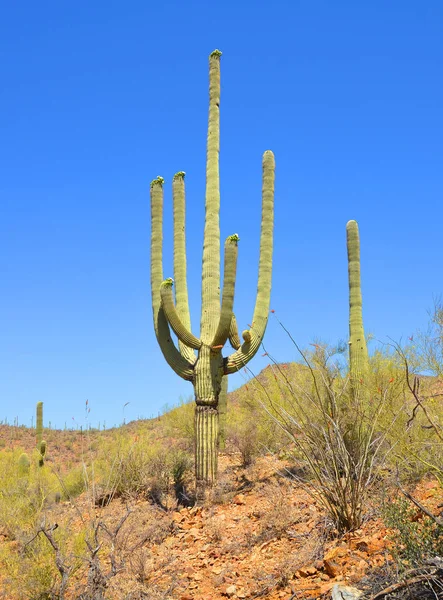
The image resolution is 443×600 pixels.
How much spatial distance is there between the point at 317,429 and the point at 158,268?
251 inches

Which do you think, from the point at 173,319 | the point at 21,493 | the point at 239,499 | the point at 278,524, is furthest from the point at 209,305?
the point at 21,493

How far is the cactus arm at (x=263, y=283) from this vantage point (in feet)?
41.3

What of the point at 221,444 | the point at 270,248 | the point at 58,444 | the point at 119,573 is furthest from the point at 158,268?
the point at 58,444

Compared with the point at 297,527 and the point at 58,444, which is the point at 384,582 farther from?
the point at 58,444

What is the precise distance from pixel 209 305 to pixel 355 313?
343 centimetres

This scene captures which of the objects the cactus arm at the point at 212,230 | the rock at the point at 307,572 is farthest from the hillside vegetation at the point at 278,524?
the cactus arm at the point at 212,230

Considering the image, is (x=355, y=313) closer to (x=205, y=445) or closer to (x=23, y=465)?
(x=205, y=445)

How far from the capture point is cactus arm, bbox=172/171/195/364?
1276 centimetres

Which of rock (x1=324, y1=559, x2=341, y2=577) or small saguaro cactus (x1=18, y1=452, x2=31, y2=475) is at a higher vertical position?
small saguaro cactus (x1=18, y1=452, x2=31, y2=475)

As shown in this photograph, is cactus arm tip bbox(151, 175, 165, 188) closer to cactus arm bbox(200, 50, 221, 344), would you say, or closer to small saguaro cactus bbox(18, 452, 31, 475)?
cactus arm bbox(200, 50, 221, 344)

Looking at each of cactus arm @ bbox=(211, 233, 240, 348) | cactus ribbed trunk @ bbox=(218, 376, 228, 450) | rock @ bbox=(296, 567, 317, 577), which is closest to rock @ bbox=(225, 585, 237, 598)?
rock @ bbox=(296, 567, 317, 577)

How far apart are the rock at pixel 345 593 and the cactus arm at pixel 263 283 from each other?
6.72m

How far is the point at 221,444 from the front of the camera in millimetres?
16297

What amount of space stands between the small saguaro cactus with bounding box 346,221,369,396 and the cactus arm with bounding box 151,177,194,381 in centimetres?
356
